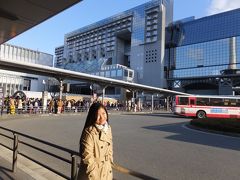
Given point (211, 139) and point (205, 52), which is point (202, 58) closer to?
point (205, 52)

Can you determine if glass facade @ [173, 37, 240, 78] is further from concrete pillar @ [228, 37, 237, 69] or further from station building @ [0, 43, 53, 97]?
station building @ [0, 43, 53, 97]

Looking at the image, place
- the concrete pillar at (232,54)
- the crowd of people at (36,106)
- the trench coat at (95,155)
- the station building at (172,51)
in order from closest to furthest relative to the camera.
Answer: the trench coat at (95,155)
the crowd of people at (36,106)
the concrete pillar at (232,54)
the station building at (172,51)

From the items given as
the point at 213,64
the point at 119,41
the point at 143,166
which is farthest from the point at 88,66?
the point at 143,166

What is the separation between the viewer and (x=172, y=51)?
355 ft

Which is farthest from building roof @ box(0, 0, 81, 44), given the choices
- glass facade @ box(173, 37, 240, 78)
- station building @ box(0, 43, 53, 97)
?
glass facade @ box(173, 37, 240, 78)

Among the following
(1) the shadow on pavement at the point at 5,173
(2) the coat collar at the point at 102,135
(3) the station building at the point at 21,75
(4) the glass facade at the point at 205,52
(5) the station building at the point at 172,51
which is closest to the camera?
(2) the coat collar at the point at 102,135

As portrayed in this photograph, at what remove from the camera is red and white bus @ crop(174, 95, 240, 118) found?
97.9 feet

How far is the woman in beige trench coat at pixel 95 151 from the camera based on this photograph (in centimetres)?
296

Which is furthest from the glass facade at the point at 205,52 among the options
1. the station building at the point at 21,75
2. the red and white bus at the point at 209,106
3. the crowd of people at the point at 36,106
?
the crowd of people at the point at 36,106

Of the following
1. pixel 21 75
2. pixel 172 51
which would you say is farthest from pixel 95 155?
pixel 172 51

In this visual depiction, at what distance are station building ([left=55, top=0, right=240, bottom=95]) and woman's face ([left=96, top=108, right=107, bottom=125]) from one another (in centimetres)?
9247

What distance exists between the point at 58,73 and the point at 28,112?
6.40 m

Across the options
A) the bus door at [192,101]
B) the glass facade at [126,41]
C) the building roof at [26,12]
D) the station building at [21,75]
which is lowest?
the bus door at [192,101]

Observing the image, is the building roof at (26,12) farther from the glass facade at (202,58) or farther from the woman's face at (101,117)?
the glass facade at (202,58)
